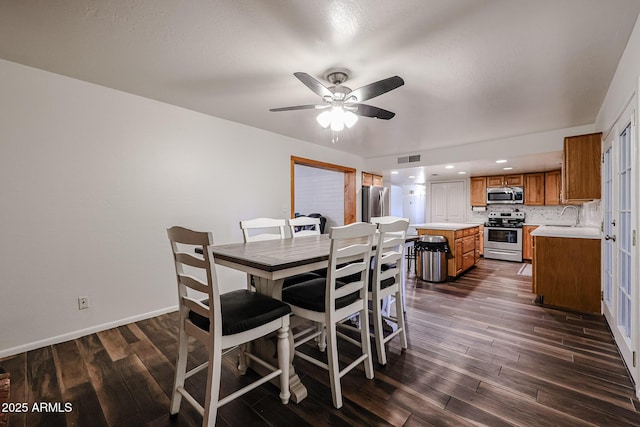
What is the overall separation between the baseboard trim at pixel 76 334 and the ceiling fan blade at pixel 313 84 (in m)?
2.74

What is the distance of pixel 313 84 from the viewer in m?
1.89

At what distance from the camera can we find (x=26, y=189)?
2227mm

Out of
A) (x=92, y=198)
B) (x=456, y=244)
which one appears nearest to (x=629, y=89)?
(x=456, y=244)

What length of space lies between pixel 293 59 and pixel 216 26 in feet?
1.85

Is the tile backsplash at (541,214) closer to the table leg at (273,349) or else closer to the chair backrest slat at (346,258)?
the chair backrest slat at (346,258)

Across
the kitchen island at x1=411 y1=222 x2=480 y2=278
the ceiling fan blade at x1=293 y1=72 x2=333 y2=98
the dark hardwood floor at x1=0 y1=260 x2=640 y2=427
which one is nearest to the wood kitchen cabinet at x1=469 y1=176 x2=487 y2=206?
the kitchen island at x1=411 y1=222 x2=480 y2=278

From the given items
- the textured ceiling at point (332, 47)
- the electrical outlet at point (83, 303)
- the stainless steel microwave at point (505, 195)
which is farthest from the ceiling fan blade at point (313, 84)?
the stainless steel microwave at point (505, 195)

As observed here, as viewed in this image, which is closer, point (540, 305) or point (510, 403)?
point (510, 403)

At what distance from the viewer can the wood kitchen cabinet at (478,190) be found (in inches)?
246

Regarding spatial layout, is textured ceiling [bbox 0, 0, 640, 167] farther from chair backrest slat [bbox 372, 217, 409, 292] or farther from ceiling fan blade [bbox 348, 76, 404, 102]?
chair backrest slat [bbox 372, 217, 409, 292]

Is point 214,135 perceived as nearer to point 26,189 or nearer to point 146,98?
point 146,98

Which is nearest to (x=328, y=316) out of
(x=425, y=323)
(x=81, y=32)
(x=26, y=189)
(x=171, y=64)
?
(x=425, y=323)

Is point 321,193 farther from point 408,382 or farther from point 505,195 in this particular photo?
point 408,382

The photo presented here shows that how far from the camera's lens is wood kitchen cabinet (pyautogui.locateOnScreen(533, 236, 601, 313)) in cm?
294
